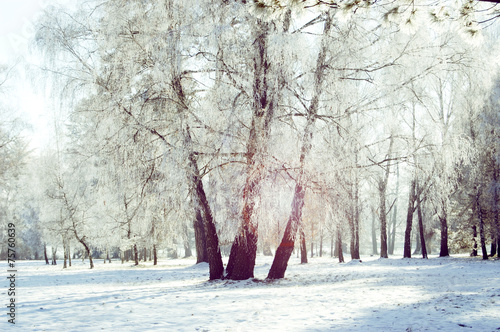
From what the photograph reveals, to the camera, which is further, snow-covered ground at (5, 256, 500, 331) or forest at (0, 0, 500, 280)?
forest at (0, 0, 500, 280)

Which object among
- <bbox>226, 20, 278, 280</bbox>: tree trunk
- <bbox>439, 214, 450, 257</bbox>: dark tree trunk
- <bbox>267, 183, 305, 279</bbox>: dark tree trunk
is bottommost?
<bbox>439, 214, 450, 257</bbox>: dark tree trunk

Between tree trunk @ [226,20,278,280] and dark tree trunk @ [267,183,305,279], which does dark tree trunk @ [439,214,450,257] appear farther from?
tree trunk @ [226,20,278,280]

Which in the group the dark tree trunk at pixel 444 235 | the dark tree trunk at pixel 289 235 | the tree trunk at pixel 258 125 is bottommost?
the dark tree trunk at pixel 444 235

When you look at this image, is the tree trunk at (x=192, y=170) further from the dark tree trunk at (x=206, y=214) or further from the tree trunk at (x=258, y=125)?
the tree trunk at (x=258, y=125)

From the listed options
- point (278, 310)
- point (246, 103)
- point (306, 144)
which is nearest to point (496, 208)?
point (306, 144)

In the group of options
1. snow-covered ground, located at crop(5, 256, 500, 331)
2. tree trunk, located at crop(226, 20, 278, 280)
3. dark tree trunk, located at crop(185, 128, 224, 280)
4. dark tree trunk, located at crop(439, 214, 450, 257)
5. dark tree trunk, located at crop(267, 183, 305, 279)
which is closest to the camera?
snow-covered ground, located at crop(5, 256, 500, 331)

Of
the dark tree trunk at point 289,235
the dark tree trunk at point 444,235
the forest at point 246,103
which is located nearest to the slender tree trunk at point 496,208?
the dark tree trunk at point 444,235

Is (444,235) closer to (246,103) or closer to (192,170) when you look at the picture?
(246,103)

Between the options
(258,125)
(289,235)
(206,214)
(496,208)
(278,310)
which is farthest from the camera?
(496,208)

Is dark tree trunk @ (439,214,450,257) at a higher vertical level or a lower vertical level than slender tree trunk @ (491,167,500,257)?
lower

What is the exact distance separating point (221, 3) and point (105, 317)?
6588 mm

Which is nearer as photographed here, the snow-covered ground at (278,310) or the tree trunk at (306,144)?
the snow-covered ground at (278,310)

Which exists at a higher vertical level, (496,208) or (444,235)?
(496,208)

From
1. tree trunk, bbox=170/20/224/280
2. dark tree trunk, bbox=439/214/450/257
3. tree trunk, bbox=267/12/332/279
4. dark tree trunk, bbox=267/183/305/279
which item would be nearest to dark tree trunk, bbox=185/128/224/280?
tree trunk, bbox=170/20/224/280
